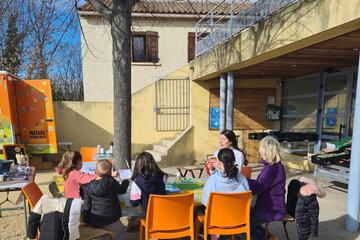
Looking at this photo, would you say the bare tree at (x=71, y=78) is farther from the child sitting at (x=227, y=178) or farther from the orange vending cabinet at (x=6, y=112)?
the child sitting at (x=227, y=178)

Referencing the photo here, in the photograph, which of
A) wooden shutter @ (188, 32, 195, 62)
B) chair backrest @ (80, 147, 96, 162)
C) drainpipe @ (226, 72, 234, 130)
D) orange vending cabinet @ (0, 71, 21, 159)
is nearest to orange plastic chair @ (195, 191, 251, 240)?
chair backrest @ (80, 147, 96, 162)

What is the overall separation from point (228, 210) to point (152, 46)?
8866mm

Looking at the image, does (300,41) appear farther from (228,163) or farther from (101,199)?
(101,199)

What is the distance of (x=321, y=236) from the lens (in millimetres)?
3703

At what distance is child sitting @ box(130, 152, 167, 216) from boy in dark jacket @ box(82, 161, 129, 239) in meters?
0.17

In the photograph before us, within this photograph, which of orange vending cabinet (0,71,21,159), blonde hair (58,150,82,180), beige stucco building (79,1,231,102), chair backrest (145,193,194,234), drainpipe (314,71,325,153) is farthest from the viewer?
beige stucco building (79,1,231,102)

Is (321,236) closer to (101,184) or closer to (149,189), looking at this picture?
(149,189)

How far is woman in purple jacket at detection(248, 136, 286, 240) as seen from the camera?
116 inches

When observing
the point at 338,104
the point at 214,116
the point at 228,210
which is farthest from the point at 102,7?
the point at 338,104

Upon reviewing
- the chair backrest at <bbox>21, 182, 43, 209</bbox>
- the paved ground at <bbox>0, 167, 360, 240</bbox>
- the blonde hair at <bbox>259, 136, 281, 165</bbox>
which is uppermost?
the blonde hair at <bbox>259, 136, 281, 165</bbox>

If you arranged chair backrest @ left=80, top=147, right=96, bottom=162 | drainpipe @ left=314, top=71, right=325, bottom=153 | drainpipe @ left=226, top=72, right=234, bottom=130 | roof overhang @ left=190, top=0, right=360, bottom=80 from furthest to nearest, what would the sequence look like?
drainpipe @ left=314, top=71, right=325, bottom=153, drainpipe @ left=226, top=72, right=234, bottom=130, chair backrest @ left=80, top=147, right=96, bottom=162, roof overhang @ left=190, top=0, right=360, bottom=80

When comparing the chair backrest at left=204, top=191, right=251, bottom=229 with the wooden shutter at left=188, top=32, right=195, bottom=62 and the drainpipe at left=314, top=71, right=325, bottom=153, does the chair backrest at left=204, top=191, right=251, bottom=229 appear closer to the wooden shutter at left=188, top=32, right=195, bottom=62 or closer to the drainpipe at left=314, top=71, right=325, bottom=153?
the drainpipe at left=314, top=71, right=325, bottom=153

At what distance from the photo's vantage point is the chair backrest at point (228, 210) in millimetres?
2658

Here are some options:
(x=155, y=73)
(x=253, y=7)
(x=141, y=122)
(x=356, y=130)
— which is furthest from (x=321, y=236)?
(x=155, y=73)
